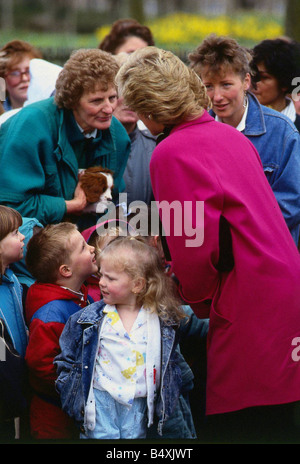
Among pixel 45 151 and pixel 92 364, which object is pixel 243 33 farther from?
pixel 92 364

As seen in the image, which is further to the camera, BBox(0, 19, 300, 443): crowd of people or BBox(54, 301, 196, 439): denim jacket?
BBox(54, 301, 196, 439): denim jacket

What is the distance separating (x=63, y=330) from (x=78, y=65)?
1.40 metres

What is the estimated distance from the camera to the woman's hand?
3.42 metres

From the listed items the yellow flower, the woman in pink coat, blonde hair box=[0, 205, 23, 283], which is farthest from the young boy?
the yellow flower

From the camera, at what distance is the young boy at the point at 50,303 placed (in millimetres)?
2811

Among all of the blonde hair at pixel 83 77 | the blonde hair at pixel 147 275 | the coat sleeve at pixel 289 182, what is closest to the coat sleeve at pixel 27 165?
the blonde hair at pixel 83 77

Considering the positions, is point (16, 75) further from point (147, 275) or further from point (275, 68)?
point (147, 275)

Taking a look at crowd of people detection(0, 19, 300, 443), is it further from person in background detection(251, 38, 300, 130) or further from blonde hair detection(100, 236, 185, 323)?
person in background detection(251, 38, 300, 130)

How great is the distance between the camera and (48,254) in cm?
301

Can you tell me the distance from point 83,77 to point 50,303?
118cm

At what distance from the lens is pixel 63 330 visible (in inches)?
106

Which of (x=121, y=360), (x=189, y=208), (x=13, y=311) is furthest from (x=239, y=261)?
(x=13, y=311)
